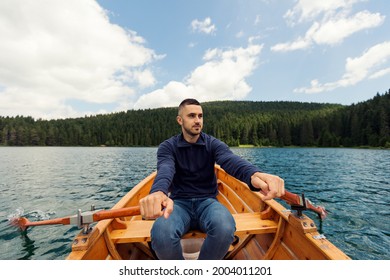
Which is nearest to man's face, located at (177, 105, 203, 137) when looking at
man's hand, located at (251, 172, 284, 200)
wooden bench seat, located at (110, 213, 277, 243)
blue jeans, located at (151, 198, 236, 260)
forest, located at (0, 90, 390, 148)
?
blue jeans, located at (151, 198, 236, 260)

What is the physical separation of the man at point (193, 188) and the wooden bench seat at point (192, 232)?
438 millimetres

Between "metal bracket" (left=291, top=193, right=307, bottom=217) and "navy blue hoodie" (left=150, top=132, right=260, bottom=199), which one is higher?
"navy blue hoodie" (left=150, top=132, right=260, bottom=199)

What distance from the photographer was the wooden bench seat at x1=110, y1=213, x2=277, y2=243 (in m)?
3.15

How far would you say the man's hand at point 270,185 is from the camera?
7.03 ft

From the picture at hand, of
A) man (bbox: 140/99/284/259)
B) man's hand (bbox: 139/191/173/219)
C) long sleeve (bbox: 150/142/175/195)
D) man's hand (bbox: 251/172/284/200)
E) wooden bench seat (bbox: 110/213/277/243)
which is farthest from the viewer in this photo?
wooden bench seat (bbox: 110/213/277/243)

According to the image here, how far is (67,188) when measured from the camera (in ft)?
47.3

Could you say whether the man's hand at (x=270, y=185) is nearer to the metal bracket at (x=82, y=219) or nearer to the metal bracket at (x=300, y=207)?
the metal bracket at (x=300, y=207)

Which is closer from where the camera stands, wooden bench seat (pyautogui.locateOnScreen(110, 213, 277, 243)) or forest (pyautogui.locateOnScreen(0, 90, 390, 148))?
wooden bench seat (pyautogui.locateOnScreen(110, 213, 277, 243))

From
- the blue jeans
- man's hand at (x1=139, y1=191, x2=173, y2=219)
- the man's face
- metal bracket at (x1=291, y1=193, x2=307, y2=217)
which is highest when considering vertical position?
the man's face

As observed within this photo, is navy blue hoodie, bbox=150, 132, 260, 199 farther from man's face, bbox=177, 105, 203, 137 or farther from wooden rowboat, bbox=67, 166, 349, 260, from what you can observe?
wooden rowboat, bbox=67, 166, 349, 260

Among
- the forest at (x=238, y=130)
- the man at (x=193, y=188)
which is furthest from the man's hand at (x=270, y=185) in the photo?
the forest at (x=238, y=130)
